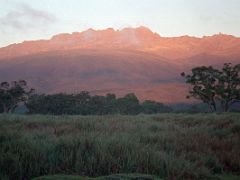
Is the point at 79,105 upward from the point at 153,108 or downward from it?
upward

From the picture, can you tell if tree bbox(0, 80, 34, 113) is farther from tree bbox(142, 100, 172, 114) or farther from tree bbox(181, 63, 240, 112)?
tree bbox(181, 63, 240, 112)

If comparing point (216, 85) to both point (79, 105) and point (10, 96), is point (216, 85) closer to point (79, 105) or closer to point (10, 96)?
point (79, 105)

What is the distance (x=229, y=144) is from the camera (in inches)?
541

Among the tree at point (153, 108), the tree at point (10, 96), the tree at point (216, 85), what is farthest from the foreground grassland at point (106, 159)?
the tree at point (153, 108)

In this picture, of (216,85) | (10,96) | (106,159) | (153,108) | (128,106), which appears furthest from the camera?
(153,108)

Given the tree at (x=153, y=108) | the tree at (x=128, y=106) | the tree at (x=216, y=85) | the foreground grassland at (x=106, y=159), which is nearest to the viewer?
the foreground grassland at (x=106, y=159)

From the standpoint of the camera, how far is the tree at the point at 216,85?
5989 centimetres

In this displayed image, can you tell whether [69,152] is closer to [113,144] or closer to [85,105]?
[113,144]

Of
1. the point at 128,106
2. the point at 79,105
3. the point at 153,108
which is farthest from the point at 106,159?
the point at 153,108

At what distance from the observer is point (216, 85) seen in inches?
2389

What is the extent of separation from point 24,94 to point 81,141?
64001 mm

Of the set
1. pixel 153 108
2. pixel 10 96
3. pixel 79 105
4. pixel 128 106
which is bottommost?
pixel 153 108

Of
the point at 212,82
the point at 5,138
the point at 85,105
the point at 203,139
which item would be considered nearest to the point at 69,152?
the point at 5,138

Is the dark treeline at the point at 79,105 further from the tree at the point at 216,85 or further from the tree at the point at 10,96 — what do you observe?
the tree at the point at 216,85
